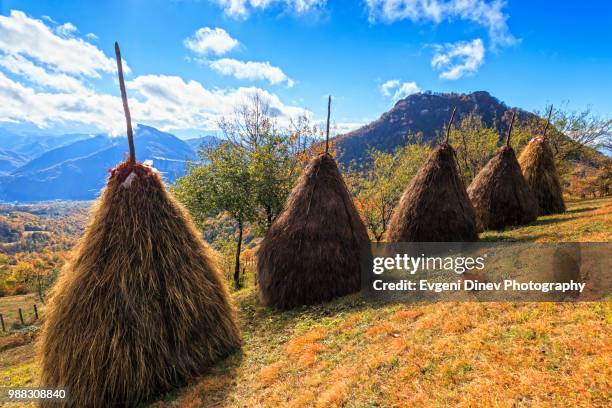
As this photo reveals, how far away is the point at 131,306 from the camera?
18.9 ft

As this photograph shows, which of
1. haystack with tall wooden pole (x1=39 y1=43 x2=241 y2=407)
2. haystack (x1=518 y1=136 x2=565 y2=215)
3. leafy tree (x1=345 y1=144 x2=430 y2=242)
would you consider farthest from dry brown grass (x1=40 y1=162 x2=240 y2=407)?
haystack (x1=518 y1=136 x2=565 y2=215)

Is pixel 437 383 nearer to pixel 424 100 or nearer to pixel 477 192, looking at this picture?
pixel 477 192

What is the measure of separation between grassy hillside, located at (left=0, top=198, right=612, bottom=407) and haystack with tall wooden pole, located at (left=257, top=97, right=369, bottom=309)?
6.19 feet

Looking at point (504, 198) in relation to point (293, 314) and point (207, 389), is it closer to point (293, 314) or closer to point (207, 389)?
point (293, 314)

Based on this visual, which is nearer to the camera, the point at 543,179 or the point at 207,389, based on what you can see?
the point at 207,389

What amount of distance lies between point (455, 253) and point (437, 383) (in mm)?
8088

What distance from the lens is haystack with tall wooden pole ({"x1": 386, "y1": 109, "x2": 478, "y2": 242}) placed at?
1216cm

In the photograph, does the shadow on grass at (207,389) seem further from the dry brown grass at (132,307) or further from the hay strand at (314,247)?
the hay strand at (314,247)

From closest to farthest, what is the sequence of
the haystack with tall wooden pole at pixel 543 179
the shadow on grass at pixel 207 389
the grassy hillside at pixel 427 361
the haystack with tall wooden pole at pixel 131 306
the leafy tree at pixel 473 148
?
the grassy hillside at pixel 427 361, the shadow on grass at pixel 207 389, the haystack with tall wooden pole at pixel 131 306, the haystack with tall wooden pole at pixel 543 179, the leafy tree at pixel 473 148

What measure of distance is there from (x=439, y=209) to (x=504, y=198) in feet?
16.7

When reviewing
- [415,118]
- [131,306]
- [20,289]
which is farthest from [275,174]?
[415,118]

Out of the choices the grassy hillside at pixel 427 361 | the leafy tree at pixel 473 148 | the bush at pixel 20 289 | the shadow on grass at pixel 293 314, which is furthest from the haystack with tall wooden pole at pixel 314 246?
the bush at pixel 20 289

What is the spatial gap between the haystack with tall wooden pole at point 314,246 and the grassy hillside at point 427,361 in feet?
6.19

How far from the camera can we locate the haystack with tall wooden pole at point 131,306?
557 centimetres
